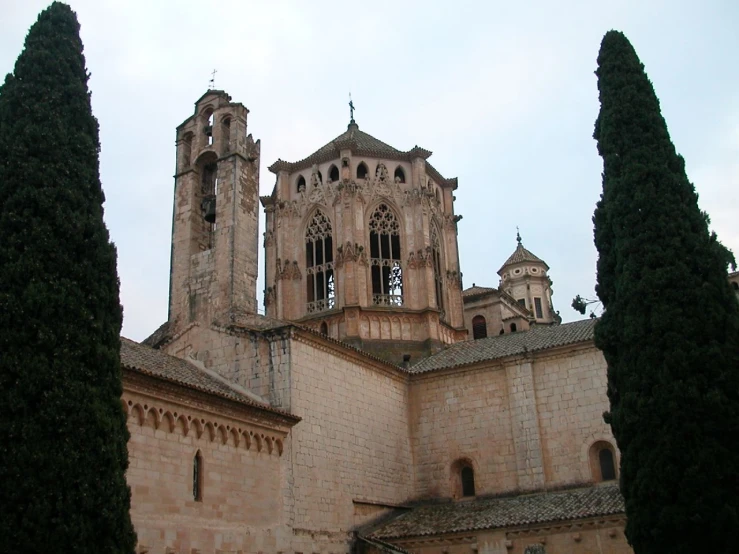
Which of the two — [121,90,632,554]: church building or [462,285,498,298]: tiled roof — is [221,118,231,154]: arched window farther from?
[462,285,498,298]: tiled roof

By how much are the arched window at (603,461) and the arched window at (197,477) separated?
1121 centimetres

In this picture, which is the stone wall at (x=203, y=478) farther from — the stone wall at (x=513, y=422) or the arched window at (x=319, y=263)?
the arched window at (x=319, y=263)

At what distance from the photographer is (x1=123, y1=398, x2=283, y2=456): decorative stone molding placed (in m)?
15.4

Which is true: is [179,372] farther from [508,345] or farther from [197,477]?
[508,345]

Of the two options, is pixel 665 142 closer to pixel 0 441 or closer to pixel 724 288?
pixel 724 288

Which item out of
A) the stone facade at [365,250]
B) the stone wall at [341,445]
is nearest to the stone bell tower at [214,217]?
the stone wall at [341,445]

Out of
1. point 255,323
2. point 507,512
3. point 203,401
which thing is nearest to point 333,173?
point 255,323

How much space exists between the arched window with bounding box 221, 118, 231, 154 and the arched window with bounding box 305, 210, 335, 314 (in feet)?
25.9

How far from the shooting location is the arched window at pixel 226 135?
22.7 metres

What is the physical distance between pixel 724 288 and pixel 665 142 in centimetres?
329

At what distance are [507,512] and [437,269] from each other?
12008mm

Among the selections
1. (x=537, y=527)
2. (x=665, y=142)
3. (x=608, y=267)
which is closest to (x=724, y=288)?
(x=608, y=267)

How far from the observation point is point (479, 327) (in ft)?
115

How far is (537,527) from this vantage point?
19.7 metres
